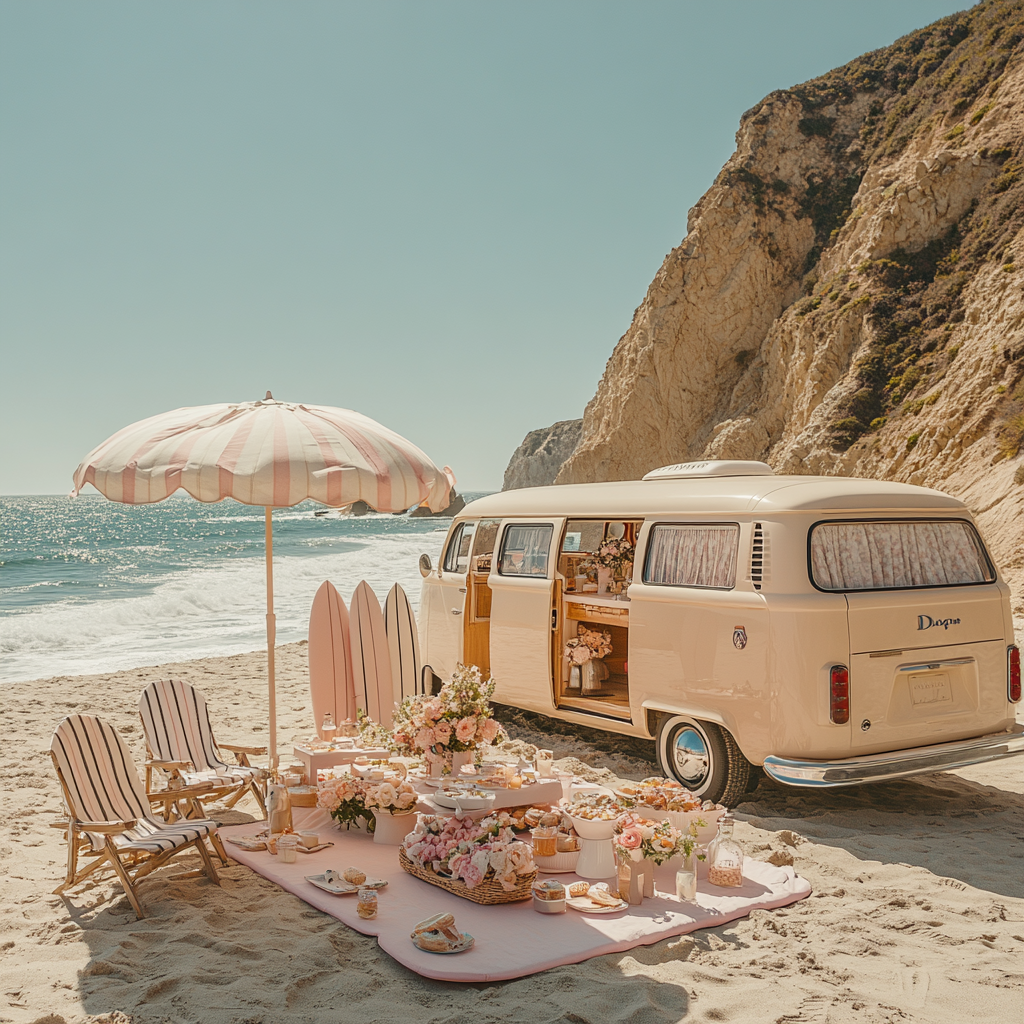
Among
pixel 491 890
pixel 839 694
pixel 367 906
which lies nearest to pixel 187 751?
pixel 367 906

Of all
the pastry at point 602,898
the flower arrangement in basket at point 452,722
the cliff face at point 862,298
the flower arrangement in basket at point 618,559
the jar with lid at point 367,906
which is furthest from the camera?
the cliff face at point 862,298

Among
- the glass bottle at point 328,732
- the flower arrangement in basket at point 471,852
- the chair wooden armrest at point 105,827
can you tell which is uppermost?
the chair wooden armrest at point 105,827

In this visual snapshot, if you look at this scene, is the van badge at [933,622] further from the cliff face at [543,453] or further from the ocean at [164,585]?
the cliff face at [543,453]

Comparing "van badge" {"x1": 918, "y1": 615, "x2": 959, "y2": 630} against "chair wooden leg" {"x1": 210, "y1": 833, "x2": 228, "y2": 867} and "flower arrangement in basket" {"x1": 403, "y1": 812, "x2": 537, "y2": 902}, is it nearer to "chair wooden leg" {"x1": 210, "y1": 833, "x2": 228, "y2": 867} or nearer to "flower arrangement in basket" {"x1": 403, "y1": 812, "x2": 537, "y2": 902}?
"flower arrangement in basket" {"x1": 403, "y1": 812, "x2": 537, "y2": 902}

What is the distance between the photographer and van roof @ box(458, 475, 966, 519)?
584cm

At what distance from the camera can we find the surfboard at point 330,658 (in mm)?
7566

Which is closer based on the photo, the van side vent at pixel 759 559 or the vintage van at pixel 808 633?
the vintage van at pixel 808 633

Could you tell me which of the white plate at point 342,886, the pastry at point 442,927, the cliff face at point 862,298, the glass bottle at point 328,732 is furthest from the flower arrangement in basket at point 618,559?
the cliff face at point 862,298

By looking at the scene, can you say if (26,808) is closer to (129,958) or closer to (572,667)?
(129,958)

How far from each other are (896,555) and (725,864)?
240cm

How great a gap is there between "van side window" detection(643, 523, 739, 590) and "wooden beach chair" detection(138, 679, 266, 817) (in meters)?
3.09

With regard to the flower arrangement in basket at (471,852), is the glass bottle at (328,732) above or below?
above

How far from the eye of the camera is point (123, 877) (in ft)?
15.2

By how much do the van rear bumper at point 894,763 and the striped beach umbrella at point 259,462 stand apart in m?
2.62
